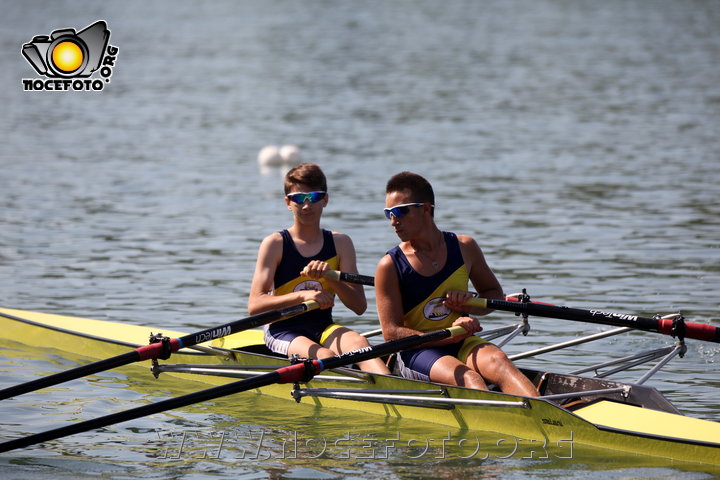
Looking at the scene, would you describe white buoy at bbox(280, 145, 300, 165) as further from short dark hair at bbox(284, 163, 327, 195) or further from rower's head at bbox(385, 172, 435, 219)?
rower's head at bbox(385, 172, 435, 219)

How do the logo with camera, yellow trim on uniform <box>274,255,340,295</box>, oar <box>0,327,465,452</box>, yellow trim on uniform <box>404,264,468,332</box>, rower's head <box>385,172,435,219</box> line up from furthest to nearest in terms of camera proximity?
the logo with camera < yellow trim on uniform <box>274,255,340,295</box> < yellow trim on uniform <box>404,264,468,332</box> < rower's head <box>385,172,435,219</box> < oar <box>0,327,465,452</box>

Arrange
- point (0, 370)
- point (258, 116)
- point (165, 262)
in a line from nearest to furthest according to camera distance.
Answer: point (0, 370)
point (165, 262)
point (258, 116)

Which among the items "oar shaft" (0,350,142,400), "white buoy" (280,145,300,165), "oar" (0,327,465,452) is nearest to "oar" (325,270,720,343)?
"oar" (0,327,465,452)

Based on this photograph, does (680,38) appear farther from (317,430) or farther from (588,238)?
(317,430)

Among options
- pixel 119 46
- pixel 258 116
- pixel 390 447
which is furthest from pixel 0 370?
pixel 119 46

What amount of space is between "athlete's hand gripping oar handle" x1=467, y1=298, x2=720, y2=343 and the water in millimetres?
956

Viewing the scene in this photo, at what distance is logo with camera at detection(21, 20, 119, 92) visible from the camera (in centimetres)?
2367

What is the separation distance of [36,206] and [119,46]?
29.9 m

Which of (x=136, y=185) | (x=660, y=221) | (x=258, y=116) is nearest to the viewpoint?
(x=660, y=221)

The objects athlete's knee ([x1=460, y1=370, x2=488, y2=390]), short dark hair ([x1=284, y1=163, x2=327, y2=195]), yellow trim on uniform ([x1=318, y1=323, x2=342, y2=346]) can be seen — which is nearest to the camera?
athlete's knee ([x1=460, y1=370, x2=488, y2=390])

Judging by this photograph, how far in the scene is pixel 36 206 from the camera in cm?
1783

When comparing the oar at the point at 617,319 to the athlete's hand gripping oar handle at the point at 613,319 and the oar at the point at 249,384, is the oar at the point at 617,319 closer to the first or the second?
the athlete's hand gripping oar handle at the point at 613,319

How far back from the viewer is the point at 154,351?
7.87 m

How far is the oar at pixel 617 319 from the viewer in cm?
747
